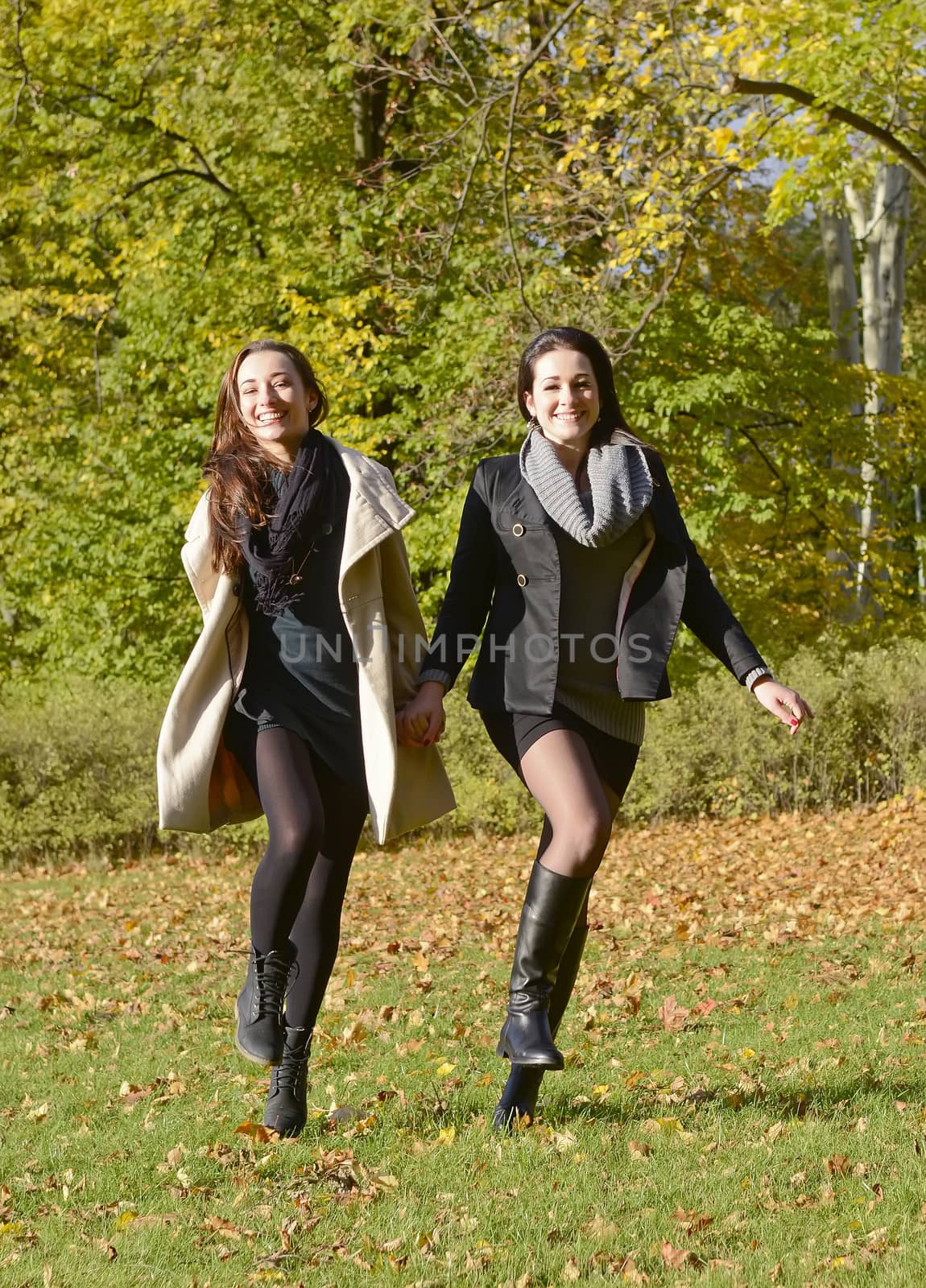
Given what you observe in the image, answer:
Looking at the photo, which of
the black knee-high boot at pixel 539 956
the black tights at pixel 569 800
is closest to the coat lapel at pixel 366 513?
the black tights at pixel 569 800

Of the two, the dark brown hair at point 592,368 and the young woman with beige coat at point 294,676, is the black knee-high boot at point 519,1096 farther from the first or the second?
the dark brown hair at point 592,368

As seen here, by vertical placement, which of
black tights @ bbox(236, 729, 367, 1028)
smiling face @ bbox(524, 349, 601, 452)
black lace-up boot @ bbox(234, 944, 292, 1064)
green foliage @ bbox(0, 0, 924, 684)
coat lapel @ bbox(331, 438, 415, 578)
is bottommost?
black lace-up boot @ bbox(234, 944, 292, 1064)

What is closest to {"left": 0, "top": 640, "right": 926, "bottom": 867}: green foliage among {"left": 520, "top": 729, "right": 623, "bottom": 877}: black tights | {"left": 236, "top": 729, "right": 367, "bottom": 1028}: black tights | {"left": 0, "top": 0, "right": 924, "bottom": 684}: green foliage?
{"left": 0, "top": 0, "right": 924, "bottom": 684}: green foliage

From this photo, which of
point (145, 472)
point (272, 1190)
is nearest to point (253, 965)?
point (272, 1190)

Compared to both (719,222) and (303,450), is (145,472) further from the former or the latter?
(303,450)

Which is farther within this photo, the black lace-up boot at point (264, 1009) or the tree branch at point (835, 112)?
the tree branch at point (835, 112)

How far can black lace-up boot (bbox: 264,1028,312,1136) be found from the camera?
13.1ft

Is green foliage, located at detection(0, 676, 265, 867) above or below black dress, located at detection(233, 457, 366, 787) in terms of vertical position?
below

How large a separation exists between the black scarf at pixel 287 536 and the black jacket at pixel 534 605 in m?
0.42

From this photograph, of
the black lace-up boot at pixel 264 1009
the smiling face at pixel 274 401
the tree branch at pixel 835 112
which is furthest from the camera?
the tree branch at pixel 835 112

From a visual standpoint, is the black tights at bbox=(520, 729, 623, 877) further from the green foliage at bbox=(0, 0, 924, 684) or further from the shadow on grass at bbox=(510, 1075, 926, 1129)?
the green foliage at bbox=(0, 0, 924, 684)

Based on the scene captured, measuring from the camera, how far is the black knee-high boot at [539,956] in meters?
3.78

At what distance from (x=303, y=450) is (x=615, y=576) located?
0.97 meters

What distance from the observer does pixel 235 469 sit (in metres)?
4.07
